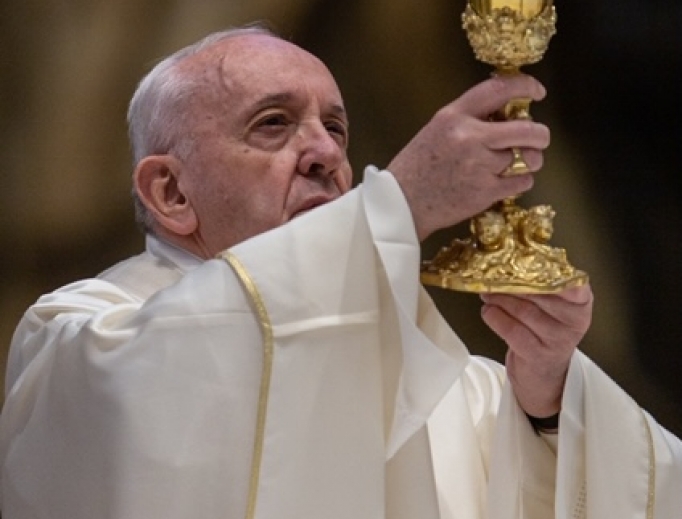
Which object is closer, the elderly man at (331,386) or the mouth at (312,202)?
the elderly man at (331,386)

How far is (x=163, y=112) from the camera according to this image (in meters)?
2.43

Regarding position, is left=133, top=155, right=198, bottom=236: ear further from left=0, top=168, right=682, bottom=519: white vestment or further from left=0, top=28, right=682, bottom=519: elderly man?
left=0, top=168, right=682, bottom=519: white vestment

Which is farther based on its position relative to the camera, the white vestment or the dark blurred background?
the dark blurred background

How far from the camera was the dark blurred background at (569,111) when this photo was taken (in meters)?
3.46

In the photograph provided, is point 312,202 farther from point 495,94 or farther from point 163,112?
point 495,94

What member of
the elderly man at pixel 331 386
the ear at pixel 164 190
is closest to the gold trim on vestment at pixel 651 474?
the elderly man at pixel 331 386

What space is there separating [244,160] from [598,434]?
0.70 metres

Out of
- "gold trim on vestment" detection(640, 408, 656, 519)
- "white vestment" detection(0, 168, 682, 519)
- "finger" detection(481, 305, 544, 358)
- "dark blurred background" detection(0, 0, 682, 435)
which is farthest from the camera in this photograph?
"dark blurred background" detection(0, 0, 682, 435)

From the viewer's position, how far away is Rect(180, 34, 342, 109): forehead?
7.74 feet

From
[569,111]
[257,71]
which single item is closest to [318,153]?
[257,71]

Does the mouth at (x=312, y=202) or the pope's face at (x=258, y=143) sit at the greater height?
the pope's face at (x=258, y=143)

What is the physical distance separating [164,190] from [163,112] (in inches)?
5.3

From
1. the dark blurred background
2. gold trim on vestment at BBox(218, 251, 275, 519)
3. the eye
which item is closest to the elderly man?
gold trim on vestment at BBox(218, 251, 275, 519)

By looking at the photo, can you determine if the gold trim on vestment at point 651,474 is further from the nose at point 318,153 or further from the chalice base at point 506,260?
the nose at point 318,153
